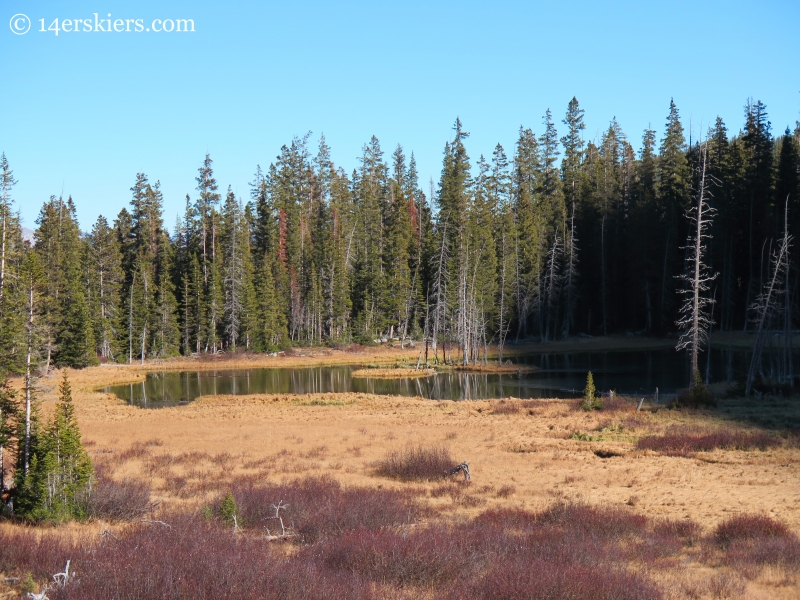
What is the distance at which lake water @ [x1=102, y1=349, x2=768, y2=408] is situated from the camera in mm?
45219

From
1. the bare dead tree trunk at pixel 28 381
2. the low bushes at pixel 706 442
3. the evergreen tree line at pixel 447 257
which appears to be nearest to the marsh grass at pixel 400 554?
the bare dead tree trunk at pixel 28 381

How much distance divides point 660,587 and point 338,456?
1553 centimetres

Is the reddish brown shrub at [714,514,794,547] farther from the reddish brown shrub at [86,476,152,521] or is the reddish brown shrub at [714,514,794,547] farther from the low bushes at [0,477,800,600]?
the reddish brown shrub at [86,476,152,521]

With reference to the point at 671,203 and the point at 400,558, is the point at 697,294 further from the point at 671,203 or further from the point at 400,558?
the point at 671,203

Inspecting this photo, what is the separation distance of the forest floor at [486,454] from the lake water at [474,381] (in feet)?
22.3

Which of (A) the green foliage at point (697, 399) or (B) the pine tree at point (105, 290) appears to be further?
(B) the pine tree at point (105, 290)

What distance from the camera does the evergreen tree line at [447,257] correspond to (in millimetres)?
69312

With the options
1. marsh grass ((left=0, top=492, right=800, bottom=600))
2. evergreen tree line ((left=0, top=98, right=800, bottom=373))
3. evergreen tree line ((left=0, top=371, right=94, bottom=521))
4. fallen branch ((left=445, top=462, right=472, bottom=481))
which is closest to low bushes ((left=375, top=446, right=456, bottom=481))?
fallen branch ((left=445, top=462, right=472, bottom=481))

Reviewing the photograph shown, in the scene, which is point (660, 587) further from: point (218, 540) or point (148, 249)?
point (148, 249)

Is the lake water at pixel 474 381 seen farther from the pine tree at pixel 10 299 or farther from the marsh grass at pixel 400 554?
the marsh grass at pixel 400 554

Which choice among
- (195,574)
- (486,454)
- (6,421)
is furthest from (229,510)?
(486,454)

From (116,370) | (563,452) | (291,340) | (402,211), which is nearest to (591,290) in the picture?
(402,211)

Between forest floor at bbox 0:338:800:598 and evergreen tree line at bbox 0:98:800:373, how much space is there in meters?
30.0

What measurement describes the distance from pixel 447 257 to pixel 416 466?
51938 mm
